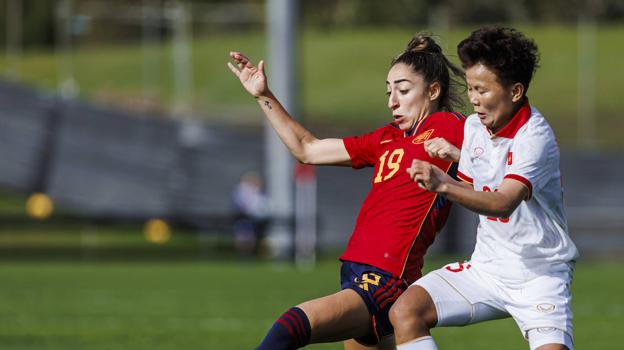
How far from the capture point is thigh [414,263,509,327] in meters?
5.46

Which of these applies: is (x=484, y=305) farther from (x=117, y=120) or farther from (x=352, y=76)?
(x=352, y=76)

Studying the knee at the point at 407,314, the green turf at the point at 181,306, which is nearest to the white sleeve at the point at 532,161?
the knee at the point at 407,314

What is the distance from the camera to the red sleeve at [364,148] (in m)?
6.00

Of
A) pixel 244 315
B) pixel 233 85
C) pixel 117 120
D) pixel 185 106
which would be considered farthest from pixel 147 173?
pixel 244 315

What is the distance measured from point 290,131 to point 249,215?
59.9 ft

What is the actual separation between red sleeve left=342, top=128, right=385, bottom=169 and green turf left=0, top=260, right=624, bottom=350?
410 centimetres

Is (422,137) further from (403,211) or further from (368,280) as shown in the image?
(368,280)

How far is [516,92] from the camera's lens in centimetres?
529

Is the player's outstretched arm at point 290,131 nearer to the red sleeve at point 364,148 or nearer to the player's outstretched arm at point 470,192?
the red sleeve at point 364,148

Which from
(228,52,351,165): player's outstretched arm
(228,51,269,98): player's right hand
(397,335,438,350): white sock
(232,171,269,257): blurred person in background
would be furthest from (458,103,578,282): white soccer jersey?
(232,171,269,257): blurred person in background

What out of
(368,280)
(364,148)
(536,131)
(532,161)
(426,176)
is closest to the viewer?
(426,176)

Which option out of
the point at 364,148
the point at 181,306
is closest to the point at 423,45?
the point at 364,148

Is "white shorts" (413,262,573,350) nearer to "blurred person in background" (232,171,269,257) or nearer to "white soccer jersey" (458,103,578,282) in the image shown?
"white soccer jersey" (458,103,578,282)

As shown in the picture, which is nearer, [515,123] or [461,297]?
[515,123]
